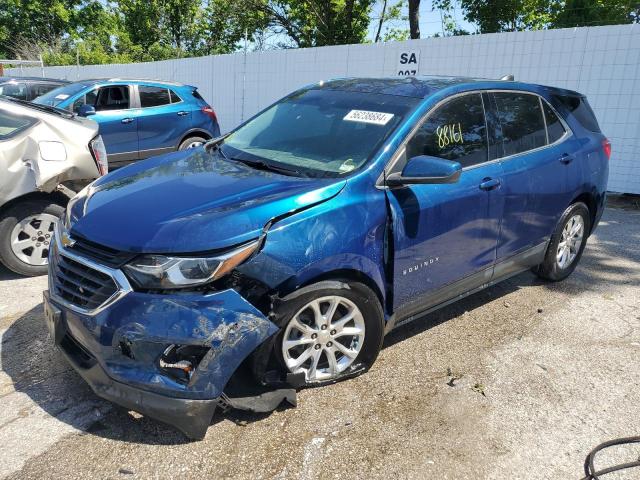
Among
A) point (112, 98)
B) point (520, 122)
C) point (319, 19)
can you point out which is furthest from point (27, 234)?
point (319, 19)

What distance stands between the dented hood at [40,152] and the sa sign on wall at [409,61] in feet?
24.8

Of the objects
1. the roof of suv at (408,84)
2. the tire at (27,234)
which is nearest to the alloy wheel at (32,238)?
the tire at (27,234)

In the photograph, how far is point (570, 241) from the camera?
493 centimetres

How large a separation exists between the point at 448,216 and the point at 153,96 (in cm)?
711

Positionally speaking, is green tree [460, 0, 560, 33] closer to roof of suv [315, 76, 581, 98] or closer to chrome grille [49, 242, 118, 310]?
roof of suv [315, 76, 581, 98]

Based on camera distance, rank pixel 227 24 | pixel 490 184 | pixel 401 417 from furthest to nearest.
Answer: pixel 227 24, pixel 490 184, pixel 401 417

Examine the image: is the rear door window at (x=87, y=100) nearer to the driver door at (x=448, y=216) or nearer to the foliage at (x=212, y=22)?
the driver door at (x=448, y=216)

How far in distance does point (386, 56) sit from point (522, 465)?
1015 centimetres

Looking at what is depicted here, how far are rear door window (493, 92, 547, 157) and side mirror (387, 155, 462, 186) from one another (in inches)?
42.1

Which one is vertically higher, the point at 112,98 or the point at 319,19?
the point at 319,19

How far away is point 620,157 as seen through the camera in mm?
8773

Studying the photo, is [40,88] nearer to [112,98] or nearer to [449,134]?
[112,98]

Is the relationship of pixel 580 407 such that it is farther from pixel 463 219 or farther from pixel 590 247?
pixel 590 247

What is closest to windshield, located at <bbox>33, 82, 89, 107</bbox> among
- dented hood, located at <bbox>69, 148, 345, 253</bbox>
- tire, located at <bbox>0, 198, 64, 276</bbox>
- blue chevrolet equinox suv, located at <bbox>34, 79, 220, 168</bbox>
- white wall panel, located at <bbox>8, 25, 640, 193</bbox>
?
blue chevrolet equinox suv, located at <bbox>34, 79, 220, 168</bbox>
